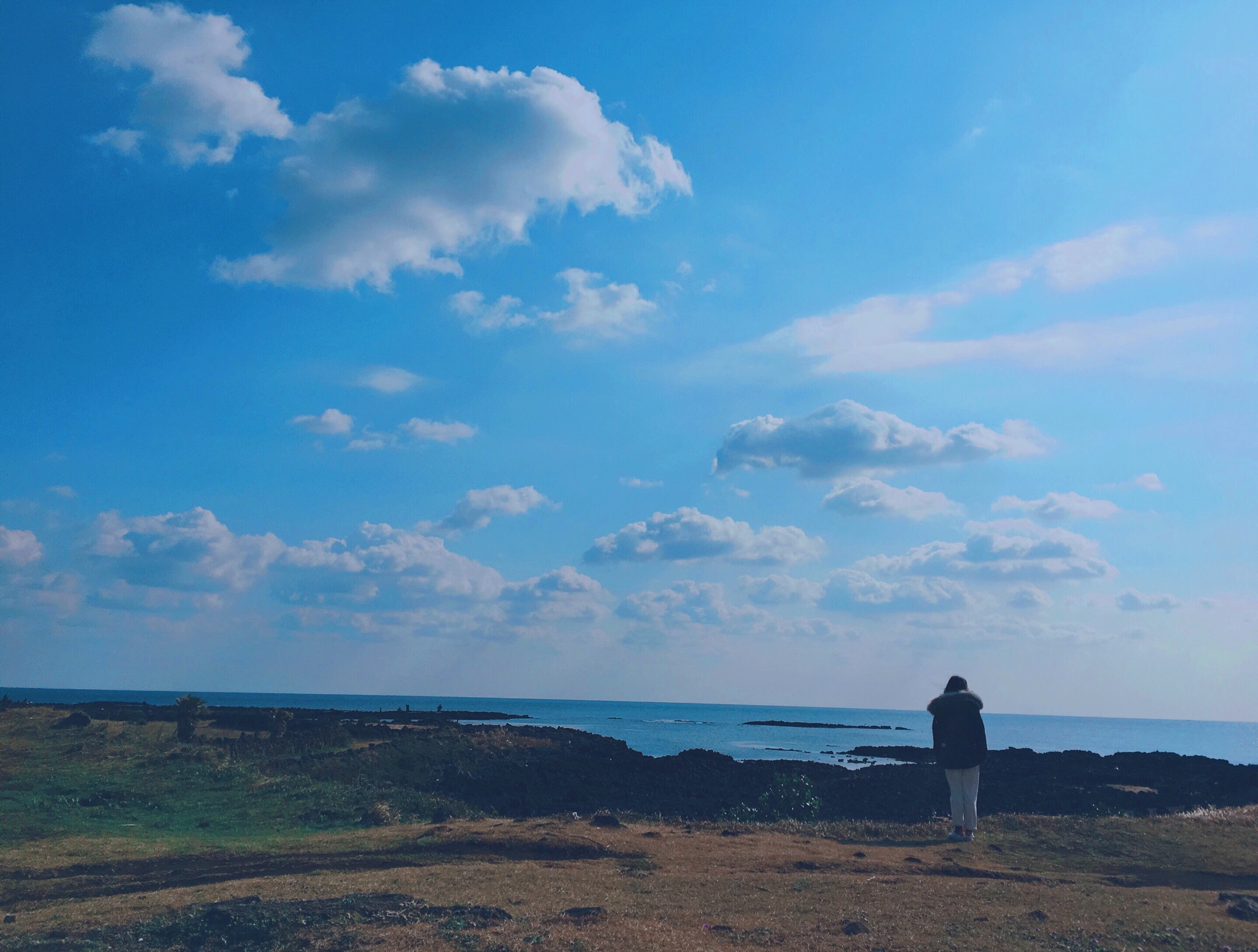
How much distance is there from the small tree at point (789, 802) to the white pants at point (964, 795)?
1512 centimetres

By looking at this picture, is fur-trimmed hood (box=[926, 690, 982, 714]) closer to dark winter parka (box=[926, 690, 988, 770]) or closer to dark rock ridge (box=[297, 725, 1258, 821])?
dark winter parka (box=[926, 690, 988, 770])

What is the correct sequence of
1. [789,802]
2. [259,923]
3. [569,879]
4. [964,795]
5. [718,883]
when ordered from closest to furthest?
[259,923], [964,795], [718,883], [569,879], [789,802]

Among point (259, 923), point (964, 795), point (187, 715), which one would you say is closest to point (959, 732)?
point (964, 795)

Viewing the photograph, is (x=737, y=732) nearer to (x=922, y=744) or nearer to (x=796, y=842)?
(x=922, y=744)

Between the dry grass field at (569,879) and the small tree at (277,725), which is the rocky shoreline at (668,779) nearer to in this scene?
the small tree at (277,725)

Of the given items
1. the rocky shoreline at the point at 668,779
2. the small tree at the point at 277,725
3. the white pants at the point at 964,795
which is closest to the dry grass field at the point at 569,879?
the white pants at the point at 964,795

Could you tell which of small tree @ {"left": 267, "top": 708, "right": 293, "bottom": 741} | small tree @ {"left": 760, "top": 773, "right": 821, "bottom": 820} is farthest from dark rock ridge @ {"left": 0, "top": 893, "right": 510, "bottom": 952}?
small tree @ {"left": 267, "top": 708, "right": 293, "bottom": 741}

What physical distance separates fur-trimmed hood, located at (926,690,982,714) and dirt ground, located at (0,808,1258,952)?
9.81ft

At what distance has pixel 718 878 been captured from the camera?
15398 mm

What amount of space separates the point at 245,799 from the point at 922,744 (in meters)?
120

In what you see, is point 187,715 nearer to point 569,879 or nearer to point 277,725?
point 277,725

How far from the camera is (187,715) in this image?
43.9 meters

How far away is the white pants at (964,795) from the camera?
43.5ft

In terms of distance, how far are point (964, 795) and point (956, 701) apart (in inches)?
83.6
